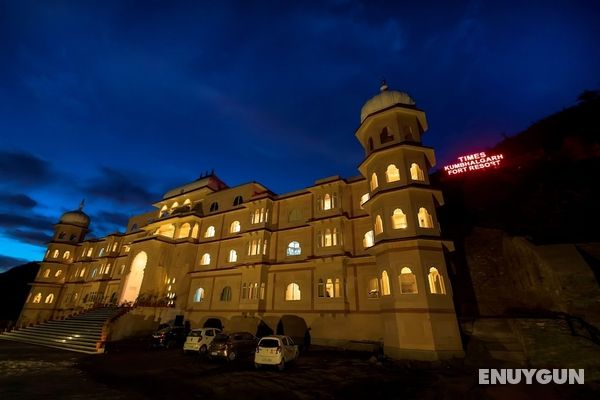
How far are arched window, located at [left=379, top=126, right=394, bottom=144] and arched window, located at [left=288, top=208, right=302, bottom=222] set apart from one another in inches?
490

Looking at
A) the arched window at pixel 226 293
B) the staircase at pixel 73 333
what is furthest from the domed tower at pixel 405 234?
the staircase at pixel 73 333

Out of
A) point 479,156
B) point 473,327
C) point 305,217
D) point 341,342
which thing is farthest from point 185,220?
point 479,156

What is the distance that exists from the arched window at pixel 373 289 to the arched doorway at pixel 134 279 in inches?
1166

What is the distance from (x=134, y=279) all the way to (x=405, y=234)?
37.3 meters

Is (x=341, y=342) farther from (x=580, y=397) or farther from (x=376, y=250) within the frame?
(x=580, y=397)

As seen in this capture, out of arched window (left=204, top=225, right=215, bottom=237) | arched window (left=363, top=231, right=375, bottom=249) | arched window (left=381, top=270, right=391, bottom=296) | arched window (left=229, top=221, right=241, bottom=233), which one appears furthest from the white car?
arched window (left=204, top=225, right=215, bottom=237)

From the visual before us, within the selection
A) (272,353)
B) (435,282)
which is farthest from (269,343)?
(435,282)

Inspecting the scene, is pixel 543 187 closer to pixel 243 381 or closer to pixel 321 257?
pixel 321 257

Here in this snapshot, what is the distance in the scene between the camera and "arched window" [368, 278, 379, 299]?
22309 mm

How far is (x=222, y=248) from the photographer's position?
110ft

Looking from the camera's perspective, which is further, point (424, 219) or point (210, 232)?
point (210, 232)

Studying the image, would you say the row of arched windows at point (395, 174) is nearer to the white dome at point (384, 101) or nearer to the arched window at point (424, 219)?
the arched window at point (424, 219)

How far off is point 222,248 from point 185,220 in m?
8.54

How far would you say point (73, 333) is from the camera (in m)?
24.6
